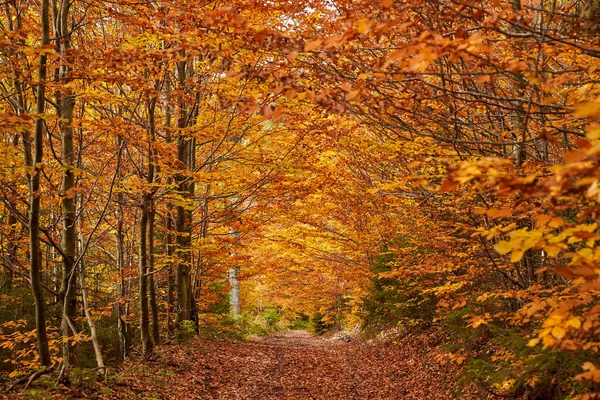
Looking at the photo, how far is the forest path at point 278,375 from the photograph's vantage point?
27.0ft

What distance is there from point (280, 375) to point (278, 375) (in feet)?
0.17

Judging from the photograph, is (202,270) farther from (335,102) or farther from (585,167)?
(585,167)

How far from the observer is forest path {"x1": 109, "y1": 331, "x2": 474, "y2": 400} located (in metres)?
8.23

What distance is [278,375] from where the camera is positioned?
1116cm

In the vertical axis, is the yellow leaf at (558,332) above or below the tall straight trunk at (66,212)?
below

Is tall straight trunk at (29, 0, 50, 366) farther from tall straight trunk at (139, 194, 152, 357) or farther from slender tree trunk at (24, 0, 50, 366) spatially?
tall straight trunk at (139, 194, 152, 357)

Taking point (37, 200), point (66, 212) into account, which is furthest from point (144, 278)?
point (37, 200)

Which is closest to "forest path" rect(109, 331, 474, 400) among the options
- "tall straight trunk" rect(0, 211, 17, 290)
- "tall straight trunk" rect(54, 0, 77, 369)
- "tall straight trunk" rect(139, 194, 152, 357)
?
"tall straight trunk" rect(139, 194, 152, 357)

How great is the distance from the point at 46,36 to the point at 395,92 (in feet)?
14.6

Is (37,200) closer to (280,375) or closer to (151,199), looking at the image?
(151,199)

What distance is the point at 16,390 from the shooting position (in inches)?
219

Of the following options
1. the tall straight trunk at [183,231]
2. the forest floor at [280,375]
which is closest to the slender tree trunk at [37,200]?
the forest floor at [280,375]

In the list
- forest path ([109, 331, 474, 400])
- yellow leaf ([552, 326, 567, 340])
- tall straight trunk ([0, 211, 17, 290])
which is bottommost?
forest path ([109, 331, 474, 400])

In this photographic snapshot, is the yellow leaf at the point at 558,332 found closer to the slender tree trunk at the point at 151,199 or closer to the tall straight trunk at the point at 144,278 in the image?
the slender tree trunk at the point at 151,199
